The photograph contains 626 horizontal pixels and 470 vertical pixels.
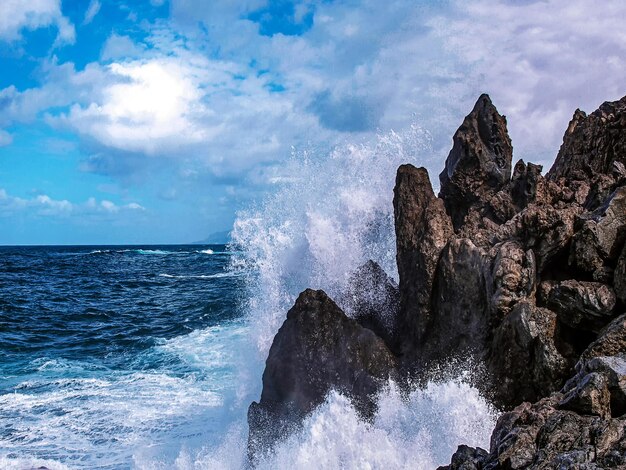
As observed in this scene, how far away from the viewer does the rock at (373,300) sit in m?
13.0

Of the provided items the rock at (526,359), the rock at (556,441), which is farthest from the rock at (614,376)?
the rock at (526,359)

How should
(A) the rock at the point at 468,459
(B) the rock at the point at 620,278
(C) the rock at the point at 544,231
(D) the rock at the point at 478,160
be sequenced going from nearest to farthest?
(A) the rock at the point at 468,459, (B) the rock at the point at 620,278, (C) the rock at the point at 544,231, (D) the rock at the point at 478,160

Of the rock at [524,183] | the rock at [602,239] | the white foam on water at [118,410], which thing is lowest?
the white foam on water at [118,410]

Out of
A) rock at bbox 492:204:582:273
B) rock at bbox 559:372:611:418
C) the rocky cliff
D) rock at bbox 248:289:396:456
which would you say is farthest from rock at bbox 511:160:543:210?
rock at bbox 559:372:611:418

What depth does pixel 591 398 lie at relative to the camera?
20.6 feet

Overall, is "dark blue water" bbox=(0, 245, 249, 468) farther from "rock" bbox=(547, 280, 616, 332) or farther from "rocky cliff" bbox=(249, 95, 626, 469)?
"rock" bbox=(547, 280, 616, 332)

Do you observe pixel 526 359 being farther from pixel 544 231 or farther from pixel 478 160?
pixel 478 160

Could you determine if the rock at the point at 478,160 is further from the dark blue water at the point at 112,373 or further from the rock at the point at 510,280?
the dark blue water at the point at 112,373

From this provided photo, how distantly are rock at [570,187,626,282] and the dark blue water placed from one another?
31.0 ft

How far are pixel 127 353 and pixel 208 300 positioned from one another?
12.2 m

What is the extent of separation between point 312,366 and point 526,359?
4394mm

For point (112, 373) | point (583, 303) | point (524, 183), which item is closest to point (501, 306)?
point (583, 303)

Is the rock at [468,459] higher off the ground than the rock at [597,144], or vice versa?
the rock at [597,144]

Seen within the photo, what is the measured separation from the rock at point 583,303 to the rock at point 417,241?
8.80ft
